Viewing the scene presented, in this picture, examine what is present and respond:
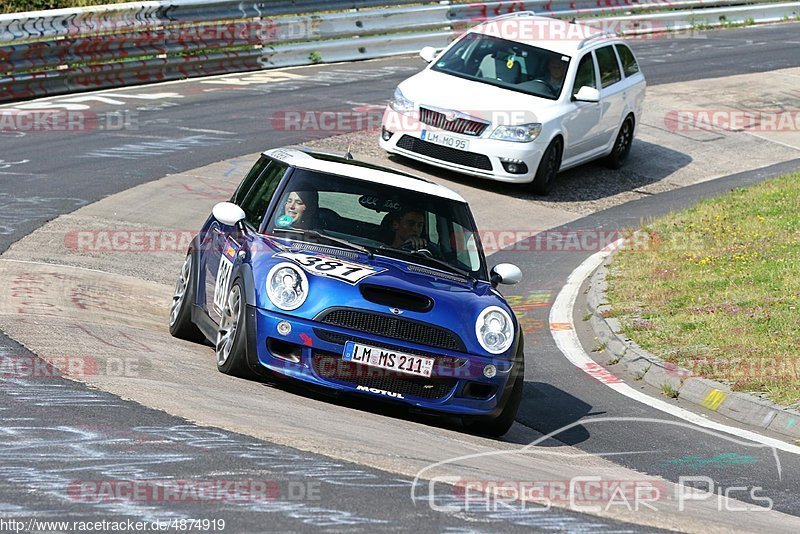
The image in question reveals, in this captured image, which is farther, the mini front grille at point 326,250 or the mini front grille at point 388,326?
the mini front grille at point 326,250

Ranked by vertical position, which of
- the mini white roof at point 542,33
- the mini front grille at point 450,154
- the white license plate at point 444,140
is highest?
the mini white roof at point 542,33

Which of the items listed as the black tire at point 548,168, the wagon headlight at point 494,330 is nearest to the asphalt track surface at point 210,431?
the black tire at point 548,168

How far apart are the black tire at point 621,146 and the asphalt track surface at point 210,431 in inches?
49.6

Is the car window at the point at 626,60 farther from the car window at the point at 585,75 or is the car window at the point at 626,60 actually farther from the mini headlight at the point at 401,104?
the mini headlight at the point at 401,104

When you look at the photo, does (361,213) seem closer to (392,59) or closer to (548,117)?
(548,117)

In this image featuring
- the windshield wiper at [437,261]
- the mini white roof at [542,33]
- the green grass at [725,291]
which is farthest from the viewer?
the mini white roof at [542,33]

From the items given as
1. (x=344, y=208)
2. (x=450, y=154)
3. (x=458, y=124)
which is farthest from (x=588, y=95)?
(x=344, y=208)

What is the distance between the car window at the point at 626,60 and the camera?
19.6 m

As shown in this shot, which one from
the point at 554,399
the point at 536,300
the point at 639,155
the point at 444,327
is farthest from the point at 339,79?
the point at 444,327

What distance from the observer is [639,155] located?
67.9 feet

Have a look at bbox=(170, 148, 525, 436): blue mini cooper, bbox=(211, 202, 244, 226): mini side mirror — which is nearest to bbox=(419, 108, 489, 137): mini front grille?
bbox=(170, 148, 525, 436): blue mini cooper

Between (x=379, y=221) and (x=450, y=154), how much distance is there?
801 cm

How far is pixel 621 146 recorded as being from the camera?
19.7 metres

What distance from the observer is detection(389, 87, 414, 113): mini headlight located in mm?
17405
